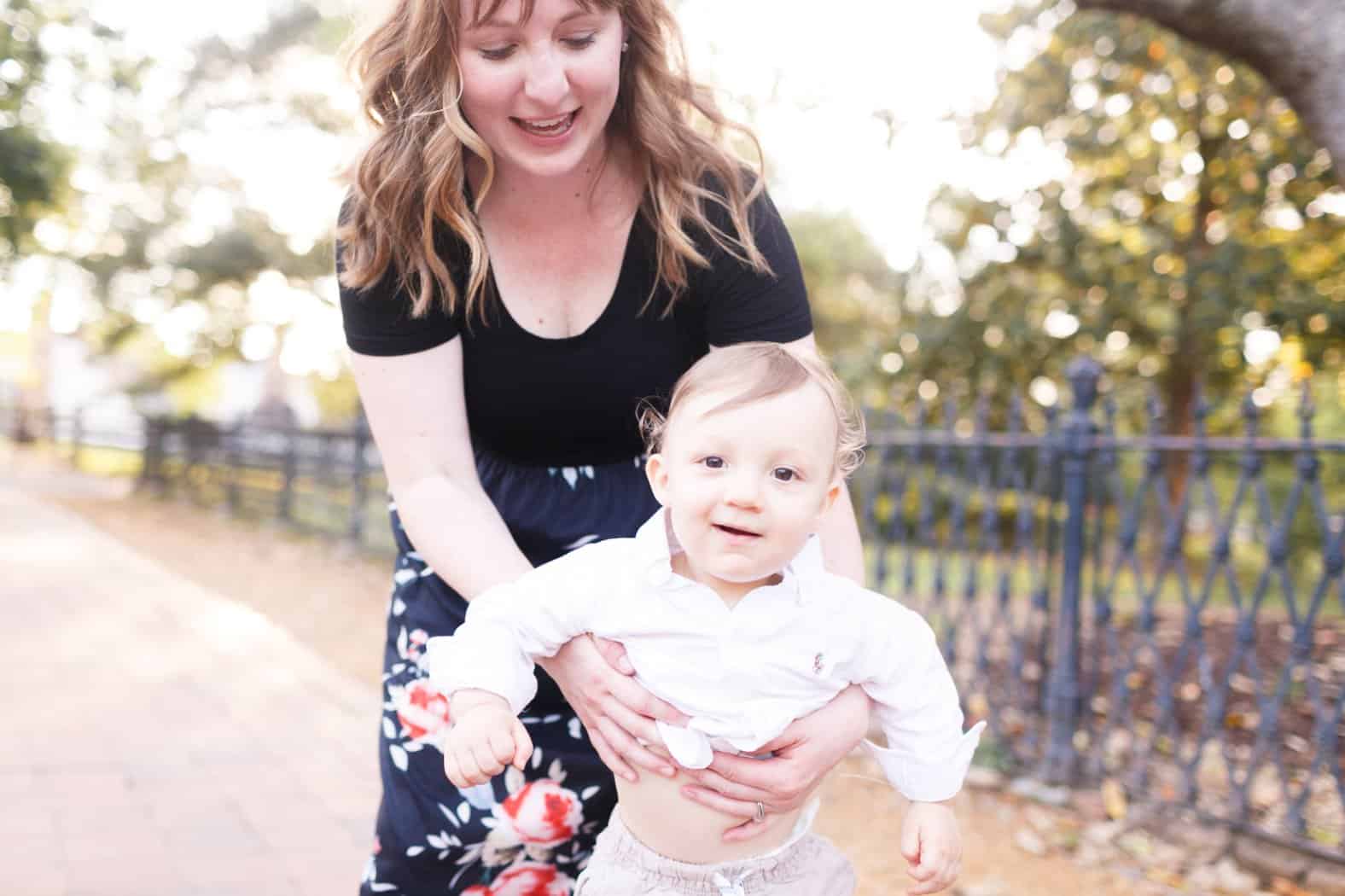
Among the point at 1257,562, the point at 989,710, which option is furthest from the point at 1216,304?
the point at 989,710

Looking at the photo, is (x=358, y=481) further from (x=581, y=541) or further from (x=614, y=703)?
(x=614, y=703)

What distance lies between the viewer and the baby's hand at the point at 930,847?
5.06 feet

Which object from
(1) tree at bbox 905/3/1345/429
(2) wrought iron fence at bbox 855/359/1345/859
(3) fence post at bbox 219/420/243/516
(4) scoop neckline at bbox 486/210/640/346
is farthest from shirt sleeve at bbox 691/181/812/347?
(3) fence post at bbox 219/420/243/516

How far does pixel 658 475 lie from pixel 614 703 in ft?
1.03

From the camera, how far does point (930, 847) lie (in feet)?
5.08

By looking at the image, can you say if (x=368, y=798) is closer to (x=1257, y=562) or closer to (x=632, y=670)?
(x=632, y=670)

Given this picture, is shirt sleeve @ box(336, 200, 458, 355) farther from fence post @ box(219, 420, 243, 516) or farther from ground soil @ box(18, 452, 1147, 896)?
fence post @ box(219, 420, 243, 516)

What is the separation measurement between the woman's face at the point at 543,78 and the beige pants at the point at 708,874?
3.21 ft

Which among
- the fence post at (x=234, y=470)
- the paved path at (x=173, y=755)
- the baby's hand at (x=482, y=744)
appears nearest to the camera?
the baby's hand at (x=482, y=744)

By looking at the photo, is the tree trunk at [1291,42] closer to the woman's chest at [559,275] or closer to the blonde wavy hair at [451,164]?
the blonde wavy hair at [451,164]

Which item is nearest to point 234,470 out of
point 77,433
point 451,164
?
point 77,433

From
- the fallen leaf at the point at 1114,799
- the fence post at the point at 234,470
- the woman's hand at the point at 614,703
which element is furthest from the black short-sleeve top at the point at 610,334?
the fence post at the point at 234,470

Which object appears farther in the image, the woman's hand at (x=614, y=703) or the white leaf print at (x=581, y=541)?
the white leaf print at (x=581, y=541)

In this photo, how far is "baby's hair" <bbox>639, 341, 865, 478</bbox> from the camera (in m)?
1.52
